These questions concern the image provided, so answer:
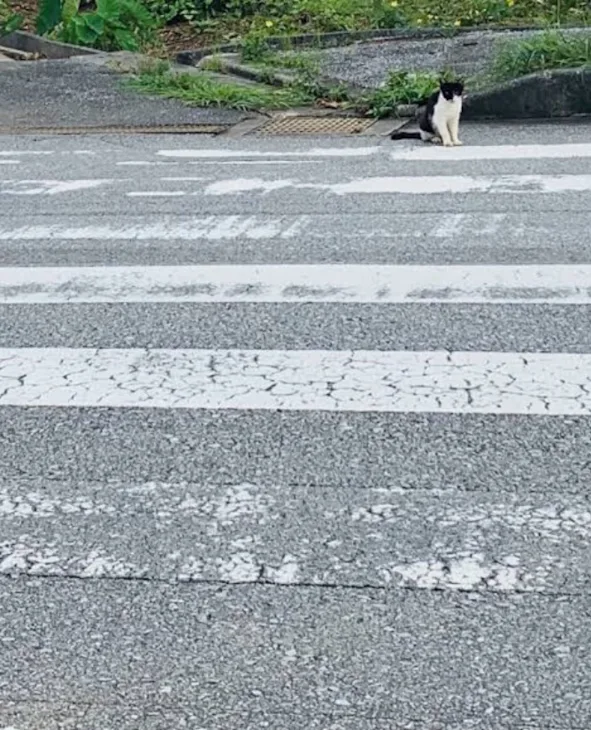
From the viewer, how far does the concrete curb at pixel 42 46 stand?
52.8 feet

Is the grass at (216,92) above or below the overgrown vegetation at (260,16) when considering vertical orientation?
below

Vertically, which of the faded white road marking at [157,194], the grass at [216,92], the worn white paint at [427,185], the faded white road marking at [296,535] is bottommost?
the grass at [216,92]

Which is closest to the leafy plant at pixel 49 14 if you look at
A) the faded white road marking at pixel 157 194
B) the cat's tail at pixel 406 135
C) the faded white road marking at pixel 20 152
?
the faded white road marking at pixel 20 152

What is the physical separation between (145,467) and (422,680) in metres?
1.53

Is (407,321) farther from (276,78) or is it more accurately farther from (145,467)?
(276,78)

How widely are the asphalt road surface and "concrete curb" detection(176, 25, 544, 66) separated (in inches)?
264

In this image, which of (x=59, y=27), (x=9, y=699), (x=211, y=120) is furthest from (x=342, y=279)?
(x=59, y=27)

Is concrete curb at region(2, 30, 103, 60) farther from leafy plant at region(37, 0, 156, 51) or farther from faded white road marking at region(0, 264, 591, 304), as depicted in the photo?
faded white road marking at region(0, 264, 591, 304)

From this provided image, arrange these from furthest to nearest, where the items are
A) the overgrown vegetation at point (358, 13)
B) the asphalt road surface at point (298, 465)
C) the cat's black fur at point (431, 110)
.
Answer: the overgrown vegetation at point (358, 13) → the cat's black fur at point (431, 110) → the asphalt road surface at point (298, 465)

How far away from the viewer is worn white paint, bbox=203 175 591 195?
871 centimetres

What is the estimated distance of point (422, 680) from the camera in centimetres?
357

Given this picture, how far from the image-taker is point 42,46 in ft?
54.6

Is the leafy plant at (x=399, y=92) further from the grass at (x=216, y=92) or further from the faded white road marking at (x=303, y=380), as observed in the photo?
the faded white road marking at (x=303, y=380)

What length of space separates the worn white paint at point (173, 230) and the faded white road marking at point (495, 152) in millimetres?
2158
